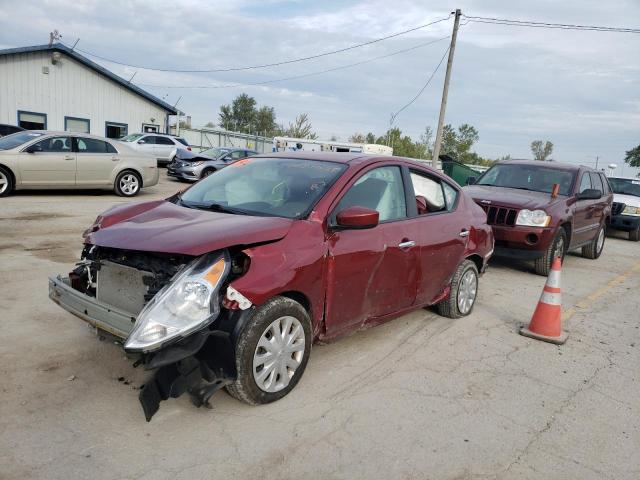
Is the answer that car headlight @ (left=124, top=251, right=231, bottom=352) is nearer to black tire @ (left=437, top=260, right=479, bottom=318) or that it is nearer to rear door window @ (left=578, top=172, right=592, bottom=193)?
black tire @ (left=437, top=260, right=479, bottom=318)

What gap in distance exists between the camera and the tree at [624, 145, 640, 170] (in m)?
44.5

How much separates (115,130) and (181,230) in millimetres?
26075

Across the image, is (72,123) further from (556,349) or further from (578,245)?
(556,349)

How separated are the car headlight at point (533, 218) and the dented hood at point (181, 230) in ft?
17.1

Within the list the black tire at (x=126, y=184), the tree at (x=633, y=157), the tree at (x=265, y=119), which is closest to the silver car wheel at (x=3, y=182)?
the black tire at (x=126, y=184)

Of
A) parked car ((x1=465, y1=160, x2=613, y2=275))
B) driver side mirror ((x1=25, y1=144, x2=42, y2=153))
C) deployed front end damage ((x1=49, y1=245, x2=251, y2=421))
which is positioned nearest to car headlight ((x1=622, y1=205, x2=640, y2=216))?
parked car ((x1=465, y1=160, x2=613, y2=275))

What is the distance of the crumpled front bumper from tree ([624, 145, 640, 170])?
5053cm

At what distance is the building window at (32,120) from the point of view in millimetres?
23234

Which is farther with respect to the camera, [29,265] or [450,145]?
[450,145]

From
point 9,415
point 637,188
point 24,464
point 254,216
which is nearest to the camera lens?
point 24,464

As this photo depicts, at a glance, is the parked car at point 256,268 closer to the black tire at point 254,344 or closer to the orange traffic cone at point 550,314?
the black tire at point 254,344

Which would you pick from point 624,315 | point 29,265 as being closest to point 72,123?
point 29,265

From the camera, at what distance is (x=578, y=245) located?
30.1 ft

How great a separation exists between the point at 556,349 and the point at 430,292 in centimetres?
132
